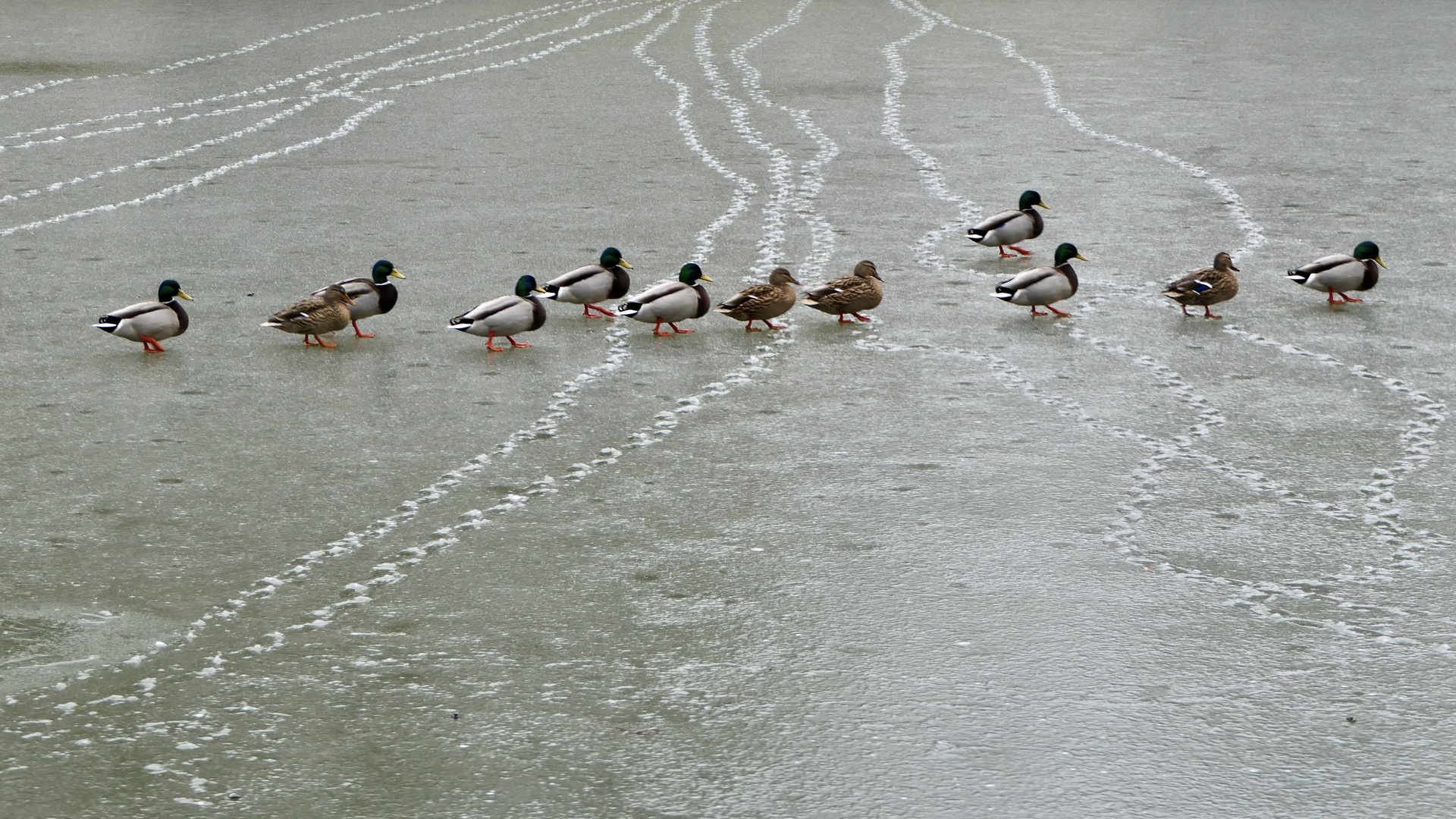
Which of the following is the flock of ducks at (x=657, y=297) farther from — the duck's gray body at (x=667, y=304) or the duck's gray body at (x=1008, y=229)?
the duck's gray body at (x=1008, y=229)

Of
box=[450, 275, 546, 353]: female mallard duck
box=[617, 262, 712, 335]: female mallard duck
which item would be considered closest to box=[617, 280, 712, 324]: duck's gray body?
box=[617, 262, 712, 335]: female mallard duck

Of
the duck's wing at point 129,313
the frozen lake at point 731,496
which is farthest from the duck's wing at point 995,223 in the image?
the duck's wing at point 129,313

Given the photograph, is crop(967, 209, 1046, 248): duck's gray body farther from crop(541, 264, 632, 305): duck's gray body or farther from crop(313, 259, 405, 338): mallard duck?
crop(313, 259, 405, 338): mallard duck

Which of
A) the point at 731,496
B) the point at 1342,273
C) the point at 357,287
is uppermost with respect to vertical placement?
the point at 357,287

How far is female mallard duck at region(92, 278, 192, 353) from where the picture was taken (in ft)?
25.3

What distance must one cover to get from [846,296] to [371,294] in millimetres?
2505

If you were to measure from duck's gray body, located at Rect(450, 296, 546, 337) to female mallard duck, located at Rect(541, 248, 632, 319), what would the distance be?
1.45 ft

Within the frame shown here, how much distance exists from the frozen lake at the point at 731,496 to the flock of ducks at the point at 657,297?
148 mm

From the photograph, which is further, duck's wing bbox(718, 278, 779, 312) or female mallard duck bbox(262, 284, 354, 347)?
duck's wing bbox(718, 278, 779, 312)

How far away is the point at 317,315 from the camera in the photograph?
7.96 meters

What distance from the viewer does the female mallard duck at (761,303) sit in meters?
8.28

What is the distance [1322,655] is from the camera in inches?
178

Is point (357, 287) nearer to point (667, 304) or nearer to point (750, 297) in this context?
point (667, 304)

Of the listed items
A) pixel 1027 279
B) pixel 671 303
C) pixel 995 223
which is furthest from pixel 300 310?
pixel 995 223
